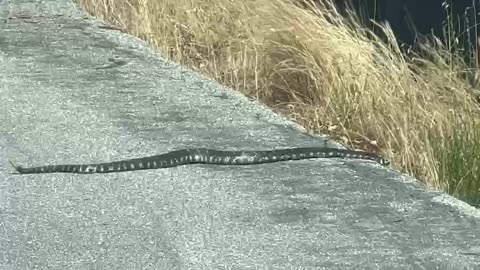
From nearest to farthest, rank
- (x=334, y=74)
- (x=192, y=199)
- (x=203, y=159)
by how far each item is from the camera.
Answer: (x=192, y=199) → (x=203, y=159) → (x=334, y=74)

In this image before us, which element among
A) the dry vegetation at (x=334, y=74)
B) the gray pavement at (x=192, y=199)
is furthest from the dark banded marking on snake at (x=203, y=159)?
the dry vegetation at (x=334, y=74)

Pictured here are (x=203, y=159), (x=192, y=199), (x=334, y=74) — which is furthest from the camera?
(x=334, y=74)

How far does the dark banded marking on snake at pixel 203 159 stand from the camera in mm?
5508

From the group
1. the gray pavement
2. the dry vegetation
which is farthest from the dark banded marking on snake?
the dry vegetation

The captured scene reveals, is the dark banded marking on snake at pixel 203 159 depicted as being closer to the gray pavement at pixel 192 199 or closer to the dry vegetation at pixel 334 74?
the gray pavement at pixel 192 199

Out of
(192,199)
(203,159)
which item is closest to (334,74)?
(203,159)

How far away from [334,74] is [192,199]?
216cm

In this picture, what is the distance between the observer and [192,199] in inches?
199

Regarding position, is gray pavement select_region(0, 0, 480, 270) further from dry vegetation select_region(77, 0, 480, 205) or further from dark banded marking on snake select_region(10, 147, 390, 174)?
dry vegetation select_region(77, 0, 480, 205)

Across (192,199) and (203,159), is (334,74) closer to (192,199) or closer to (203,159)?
(203,159)

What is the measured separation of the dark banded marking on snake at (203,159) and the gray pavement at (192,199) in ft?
0.20

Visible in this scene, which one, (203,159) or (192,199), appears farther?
(203,159)

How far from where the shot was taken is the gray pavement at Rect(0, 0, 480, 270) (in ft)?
14.5

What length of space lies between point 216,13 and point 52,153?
294 centimetres
